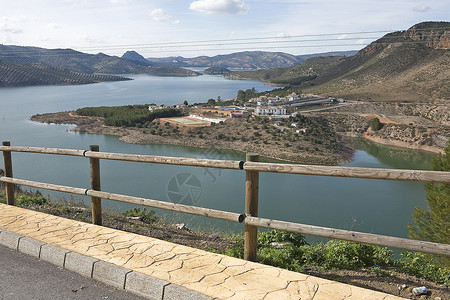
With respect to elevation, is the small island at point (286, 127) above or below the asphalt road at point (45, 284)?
below

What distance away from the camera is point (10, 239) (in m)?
3.81

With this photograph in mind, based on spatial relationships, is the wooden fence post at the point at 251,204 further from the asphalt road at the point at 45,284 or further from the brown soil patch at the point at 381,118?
the brown soil patch at the point at 381,118

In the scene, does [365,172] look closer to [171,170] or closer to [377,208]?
[377,208]

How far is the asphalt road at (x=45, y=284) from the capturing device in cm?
280

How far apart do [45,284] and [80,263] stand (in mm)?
322

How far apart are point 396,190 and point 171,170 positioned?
16059 mm

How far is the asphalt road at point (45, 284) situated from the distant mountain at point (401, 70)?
59.6 m

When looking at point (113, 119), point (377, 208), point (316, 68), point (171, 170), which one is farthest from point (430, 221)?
point (316, 68)

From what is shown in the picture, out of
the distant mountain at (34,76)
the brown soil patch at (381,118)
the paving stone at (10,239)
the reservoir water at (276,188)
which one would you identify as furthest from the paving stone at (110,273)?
the distant mountain at (34,76)

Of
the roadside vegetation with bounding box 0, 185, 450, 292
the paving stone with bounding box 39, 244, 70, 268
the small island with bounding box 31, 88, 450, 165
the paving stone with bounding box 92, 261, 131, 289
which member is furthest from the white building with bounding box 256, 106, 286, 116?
the paving stone with bounding box 92, 261, 131, 289

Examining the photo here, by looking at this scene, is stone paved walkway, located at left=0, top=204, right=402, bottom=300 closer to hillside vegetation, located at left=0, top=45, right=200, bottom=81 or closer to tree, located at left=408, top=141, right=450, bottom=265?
tree, located at left=408, top=141, right=450, bottom=265

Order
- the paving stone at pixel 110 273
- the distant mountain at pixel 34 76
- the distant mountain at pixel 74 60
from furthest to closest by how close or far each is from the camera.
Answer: the distant mountain at pixel 74 60
the distant mountain at pixel 34 76
the paving stone at pixel 110 273

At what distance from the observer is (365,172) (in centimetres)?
280

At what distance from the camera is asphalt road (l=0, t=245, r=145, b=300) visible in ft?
9.18
